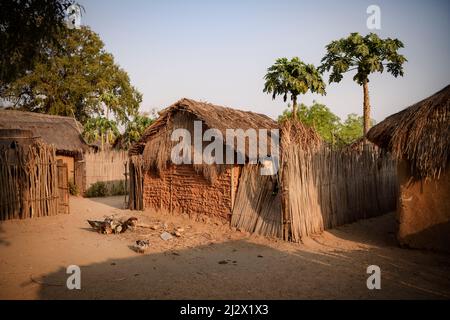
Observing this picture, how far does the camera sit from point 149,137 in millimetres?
10633

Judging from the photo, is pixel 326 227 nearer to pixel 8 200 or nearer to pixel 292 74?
pixel 8 200

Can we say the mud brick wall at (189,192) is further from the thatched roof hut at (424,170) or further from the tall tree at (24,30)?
the tall tree at (24,30)

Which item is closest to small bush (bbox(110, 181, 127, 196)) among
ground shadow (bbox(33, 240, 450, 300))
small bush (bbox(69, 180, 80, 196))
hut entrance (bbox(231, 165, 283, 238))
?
small bush (bbox(69, 180, 80, 196))

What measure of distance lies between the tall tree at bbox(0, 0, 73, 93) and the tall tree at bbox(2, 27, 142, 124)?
57.6ft

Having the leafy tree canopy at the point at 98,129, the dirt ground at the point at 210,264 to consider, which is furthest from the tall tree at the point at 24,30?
the leafy tree canopy at the point at 98,129

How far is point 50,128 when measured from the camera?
1697 cm

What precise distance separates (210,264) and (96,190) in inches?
467

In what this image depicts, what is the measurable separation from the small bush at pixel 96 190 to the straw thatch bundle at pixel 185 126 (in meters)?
6.05

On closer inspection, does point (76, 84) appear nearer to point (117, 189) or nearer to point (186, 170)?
point (117, 189)

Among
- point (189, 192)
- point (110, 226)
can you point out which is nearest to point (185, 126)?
point (189, 192)

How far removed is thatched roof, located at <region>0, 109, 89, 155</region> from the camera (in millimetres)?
16203

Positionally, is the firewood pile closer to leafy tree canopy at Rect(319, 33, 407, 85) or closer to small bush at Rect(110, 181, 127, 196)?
small bush at Rect(110, 181, 127, 196)

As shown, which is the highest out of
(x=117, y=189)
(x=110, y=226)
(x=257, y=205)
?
(x=257, y=205)
